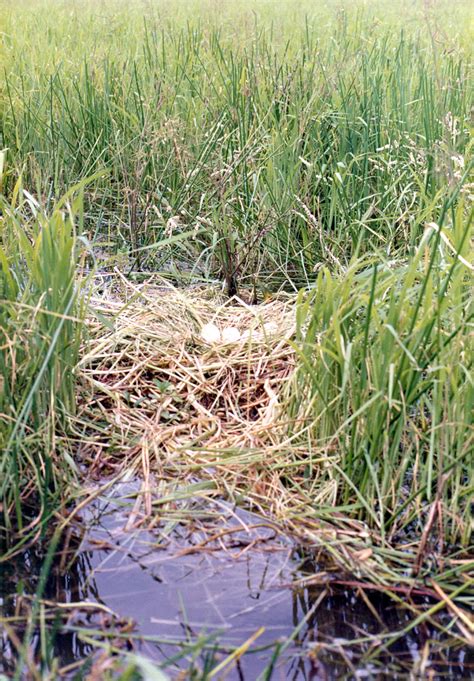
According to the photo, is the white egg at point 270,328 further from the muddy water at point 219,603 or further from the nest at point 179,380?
the muddy water at point 219,603

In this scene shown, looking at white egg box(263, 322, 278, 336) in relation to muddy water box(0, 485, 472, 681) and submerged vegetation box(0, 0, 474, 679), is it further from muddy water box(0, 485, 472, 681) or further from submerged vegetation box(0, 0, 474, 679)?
muddy water box(0, 485, 472, 681)

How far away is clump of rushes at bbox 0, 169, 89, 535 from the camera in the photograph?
4.82 feet

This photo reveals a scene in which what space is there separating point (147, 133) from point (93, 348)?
42.8 inches

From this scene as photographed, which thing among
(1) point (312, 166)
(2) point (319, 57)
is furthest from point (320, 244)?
(2) point (319, 57)

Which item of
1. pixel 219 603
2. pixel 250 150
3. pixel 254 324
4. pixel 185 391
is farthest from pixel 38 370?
pixel 250 150

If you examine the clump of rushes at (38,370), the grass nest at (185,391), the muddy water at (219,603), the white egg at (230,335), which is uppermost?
the clump of rushes at (38,370)

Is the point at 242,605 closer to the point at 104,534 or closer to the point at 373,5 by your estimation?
the point at 104,534

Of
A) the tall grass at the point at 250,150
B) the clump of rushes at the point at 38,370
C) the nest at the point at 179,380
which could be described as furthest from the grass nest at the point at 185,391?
the tall grass at the point at 250,150

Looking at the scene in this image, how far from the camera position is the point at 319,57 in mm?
3084

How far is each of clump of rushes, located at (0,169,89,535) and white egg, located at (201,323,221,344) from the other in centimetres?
47

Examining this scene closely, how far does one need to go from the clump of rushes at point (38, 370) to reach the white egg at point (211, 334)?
470 millimetres

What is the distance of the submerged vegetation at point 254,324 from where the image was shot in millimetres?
1442

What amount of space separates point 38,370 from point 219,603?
0.61m

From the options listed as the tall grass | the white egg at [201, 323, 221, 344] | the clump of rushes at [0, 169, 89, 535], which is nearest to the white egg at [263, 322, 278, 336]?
the white egg at [201, 323, 221, 344]
